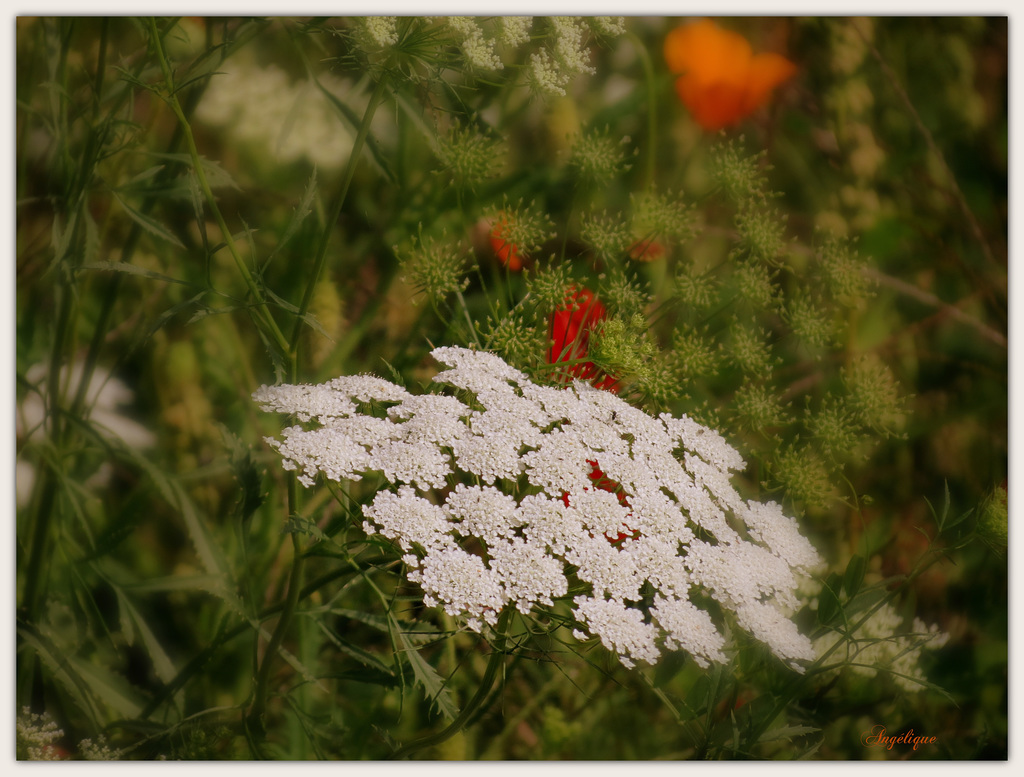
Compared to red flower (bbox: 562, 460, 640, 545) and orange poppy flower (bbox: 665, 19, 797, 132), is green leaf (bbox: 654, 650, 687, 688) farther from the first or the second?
orange poppy flower (bbox: 665, 19, 797, 132)

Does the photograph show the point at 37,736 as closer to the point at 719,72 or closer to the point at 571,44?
the point at 571,44

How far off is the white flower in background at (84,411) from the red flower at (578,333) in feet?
1.63

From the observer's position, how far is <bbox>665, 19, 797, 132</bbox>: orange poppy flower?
39.8 inches

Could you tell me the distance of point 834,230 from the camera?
106 cm

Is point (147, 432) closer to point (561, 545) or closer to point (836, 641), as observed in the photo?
point (561, 545)

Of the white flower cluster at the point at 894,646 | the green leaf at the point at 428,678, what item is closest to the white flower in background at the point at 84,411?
the green leaf at the point at 428,678

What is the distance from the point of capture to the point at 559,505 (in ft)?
2.34

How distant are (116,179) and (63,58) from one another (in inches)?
5.6

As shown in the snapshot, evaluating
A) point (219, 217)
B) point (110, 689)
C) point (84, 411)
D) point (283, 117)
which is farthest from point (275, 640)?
point (283, 117)

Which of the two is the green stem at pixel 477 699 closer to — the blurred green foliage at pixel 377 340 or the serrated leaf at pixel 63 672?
the blurred green foliage at pixel 377 340

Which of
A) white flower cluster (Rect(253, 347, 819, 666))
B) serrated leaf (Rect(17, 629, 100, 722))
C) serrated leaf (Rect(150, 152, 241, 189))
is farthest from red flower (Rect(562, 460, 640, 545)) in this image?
serrated leaf (Rect(17, 629, 100, 722))

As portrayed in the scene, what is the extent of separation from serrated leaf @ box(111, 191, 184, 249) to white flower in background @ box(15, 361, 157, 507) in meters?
0.18

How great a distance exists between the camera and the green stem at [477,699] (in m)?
0.75

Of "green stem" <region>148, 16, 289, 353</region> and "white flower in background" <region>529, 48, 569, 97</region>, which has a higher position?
"white flower in background" <region>529, 48, 569, 97</region>
